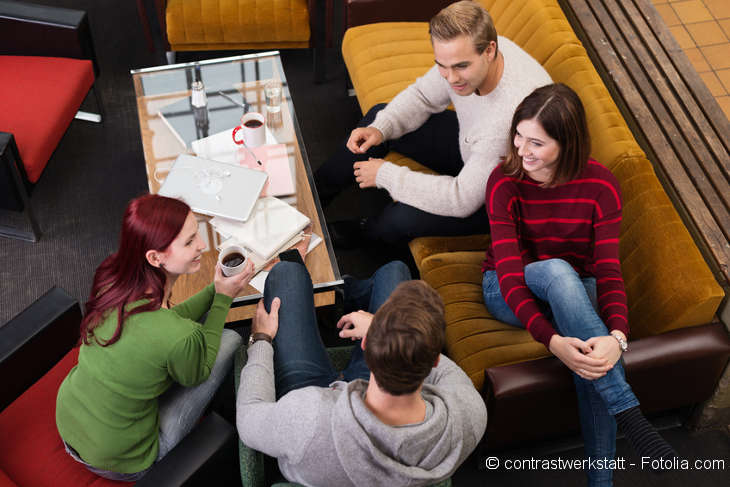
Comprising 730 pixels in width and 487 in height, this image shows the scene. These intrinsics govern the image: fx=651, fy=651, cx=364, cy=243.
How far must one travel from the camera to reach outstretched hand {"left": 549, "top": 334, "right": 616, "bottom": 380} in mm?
1832

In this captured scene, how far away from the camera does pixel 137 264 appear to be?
171 centimetres

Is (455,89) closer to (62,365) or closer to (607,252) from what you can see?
(607,252)

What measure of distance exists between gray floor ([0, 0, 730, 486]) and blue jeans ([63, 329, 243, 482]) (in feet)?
3.13

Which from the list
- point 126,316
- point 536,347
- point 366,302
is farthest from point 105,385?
point 536,347

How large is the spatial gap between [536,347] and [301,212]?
3.14ft

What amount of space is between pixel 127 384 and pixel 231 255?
574mm

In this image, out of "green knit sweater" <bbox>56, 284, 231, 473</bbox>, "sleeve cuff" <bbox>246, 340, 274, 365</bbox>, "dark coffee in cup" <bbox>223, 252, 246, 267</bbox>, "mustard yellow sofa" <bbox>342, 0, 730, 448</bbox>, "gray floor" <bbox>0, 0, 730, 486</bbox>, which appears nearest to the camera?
"green knit sweater" <bbox>56, 284, 231, 473</bbox>

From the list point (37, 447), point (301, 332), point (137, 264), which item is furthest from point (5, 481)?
point (301, 332)

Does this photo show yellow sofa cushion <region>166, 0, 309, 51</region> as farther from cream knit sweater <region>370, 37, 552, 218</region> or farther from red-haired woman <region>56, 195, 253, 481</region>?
red-haired woman <region>56, 195, 253, 481</region>

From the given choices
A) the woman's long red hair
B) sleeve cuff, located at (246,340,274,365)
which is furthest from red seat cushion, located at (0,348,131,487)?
sleeve cuff, located at (246,340,274,365)

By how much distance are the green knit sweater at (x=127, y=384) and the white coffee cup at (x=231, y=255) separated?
0.29 meters

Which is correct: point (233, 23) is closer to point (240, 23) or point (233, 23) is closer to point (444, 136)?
point (240, 23)

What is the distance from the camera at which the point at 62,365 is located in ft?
6.48

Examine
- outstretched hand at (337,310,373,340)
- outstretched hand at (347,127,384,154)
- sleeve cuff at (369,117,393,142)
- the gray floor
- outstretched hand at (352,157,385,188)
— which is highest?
sleeve cuff at (369,117,393,142)
